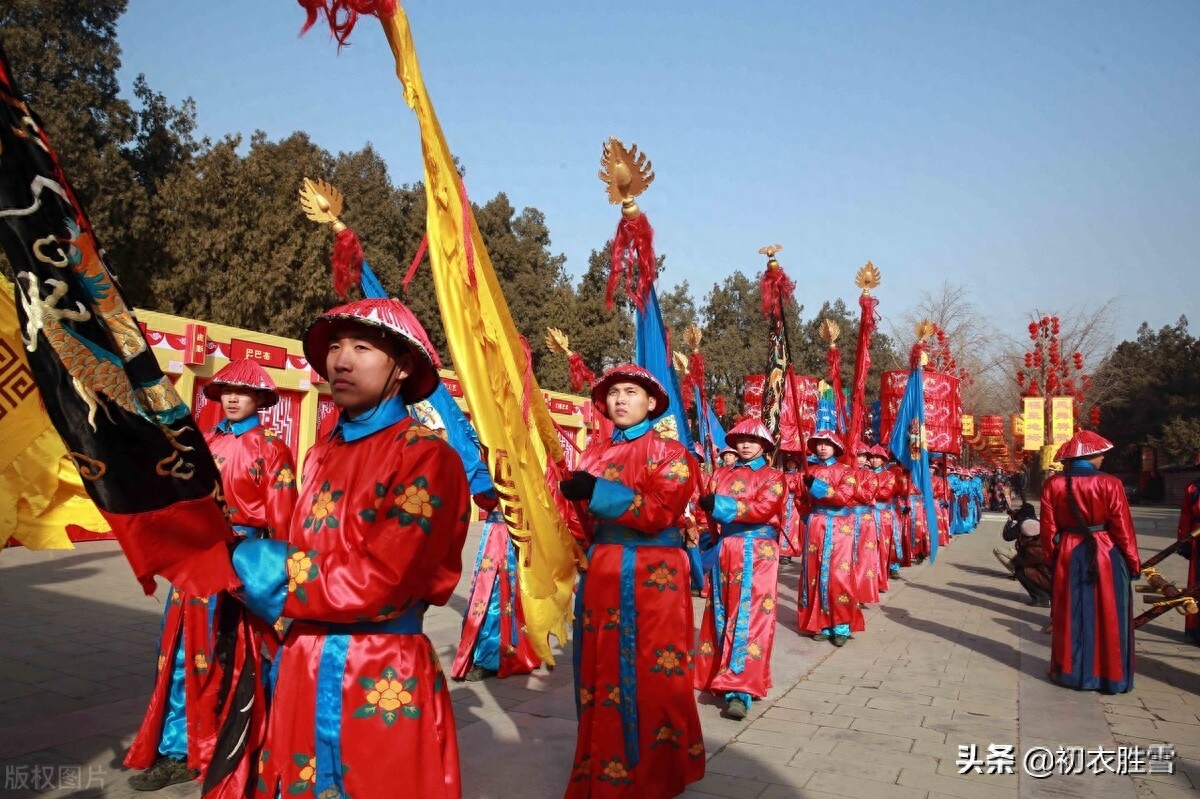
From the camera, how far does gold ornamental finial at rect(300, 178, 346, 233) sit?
4008mm

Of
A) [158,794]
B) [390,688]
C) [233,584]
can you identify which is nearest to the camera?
[233,584]

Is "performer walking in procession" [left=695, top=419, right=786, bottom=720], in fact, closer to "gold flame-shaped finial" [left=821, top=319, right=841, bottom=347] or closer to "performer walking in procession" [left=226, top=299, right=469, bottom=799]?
"gold flame-shaped finial" [left=821, top=319, right=841, bottom=347]

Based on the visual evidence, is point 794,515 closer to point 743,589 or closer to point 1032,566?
point 1032,566

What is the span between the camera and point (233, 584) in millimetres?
1714

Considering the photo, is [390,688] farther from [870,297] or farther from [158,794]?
[870,297]

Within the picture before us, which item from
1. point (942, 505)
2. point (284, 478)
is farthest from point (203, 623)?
point (942, 505)

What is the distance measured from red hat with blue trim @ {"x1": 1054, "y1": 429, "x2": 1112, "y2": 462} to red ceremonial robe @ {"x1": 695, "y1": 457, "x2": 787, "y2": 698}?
2.39 metres

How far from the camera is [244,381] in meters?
3.93

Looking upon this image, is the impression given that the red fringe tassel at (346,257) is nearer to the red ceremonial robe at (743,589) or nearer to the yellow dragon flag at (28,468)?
the yellow dragon flag at (28,468)

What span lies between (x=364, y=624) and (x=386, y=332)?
716 millimetres

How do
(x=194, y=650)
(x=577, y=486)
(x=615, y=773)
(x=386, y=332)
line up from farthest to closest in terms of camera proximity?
(x=194, y=650), (x=615, y=773), (x=577, y=486), (x=386, y=332)

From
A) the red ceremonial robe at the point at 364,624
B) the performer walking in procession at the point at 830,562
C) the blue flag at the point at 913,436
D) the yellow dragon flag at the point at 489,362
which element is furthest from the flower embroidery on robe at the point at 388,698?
the blue flag at the point at 913,436

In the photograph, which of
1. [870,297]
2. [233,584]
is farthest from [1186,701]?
[233,584]

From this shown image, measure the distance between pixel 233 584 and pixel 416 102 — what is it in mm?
1299
